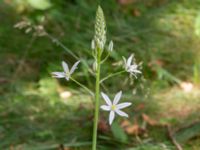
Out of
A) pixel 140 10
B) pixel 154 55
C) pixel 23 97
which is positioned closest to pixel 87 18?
pixel 140 10

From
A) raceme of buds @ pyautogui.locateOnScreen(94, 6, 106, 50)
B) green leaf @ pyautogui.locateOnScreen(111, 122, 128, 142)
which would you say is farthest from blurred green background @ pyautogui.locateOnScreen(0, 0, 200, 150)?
raceme of buds @ pyautogui.locateOnScreen(94, 6, 106, 50)

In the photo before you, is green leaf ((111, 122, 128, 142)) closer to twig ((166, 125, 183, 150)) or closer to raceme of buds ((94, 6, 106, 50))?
twig ((166, 125, 183, 150))

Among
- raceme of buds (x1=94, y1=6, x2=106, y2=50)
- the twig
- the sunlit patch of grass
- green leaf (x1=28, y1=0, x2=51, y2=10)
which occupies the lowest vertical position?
raceme of buds (x1=94, y1=6, x2=106, y2=50)

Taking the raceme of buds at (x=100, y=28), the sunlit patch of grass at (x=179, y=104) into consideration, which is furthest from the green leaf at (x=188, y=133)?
the raceme of buds at (x=100, y=28)

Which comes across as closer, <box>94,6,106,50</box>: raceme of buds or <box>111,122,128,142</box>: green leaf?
<box>94,6,106,50</box>: raceme of buds

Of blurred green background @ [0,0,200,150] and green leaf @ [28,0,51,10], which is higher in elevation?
green leaf @ [28,0,51,10]

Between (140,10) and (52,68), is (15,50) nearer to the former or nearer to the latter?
(52,68)

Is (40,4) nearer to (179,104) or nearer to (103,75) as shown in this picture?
(103,75)

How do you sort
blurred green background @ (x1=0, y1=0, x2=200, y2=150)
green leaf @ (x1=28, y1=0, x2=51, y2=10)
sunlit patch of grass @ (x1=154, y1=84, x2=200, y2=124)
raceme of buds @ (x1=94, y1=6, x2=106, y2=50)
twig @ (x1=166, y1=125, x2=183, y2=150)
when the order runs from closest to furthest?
raceme of buds @ (x1=94, y1=6, x2=106, y2=50) → twig @ (x1=166, y1=125, x2=183, y2=150) → blurred green background @ (x1=0, y1=0, x2=200, y2=150) → sunlit patch of grass @ (x1=154, y1=84, x2=200, y2=124) → green leaf @ (x1=28, y1=0, x2=51, y2=10)

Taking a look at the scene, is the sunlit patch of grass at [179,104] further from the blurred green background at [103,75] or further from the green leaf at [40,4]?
the green leaf at [40,4]

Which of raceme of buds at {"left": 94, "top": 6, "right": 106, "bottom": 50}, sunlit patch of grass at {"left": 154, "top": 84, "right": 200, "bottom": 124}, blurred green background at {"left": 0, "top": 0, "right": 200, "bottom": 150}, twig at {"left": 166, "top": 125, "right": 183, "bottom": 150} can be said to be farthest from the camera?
sunlit patch of grass at {"left": 154, "top": 84, "right": 200, "bottom": 124}
